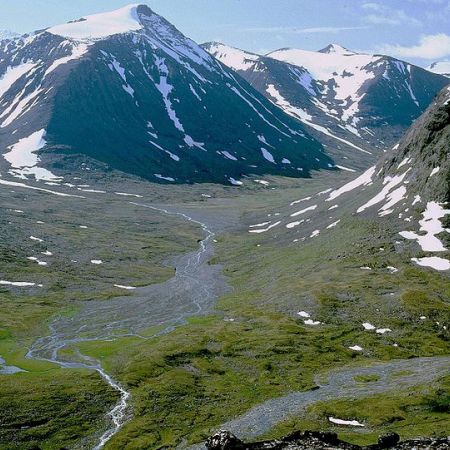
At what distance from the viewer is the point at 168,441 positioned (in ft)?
224

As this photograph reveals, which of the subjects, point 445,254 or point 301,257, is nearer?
point 445,254

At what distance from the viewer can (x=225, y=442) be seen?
1156 inches

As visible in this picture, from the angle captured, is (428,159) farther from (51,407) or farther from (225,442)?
(225,442)

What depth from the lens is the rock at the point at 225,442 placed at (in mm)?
29234

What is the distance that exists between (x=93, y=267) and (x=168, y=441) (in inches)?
4596

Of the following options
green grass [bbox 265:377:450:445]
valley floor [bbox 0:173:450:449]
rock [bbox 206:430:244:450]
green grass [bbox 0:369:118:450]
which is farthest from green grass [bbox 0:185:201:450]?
rock [bbox 206:430:244:450]

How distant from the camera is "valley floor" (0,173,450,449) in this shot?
232ft

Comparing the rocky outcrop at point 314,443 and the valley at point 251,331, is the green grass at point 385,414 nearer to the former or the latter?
the valley at point 251,331

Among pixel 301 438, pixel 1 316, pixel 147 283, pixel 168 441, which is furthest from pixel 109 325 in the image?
pixel 301 438

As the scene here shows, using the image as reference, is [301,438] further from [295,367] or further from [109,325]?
[109,325]

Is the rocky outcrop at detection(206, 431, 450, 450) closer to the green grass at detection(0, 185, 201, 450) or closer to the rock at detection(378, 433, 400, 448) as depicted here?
the rock at detection(378, 433, 400, 448)

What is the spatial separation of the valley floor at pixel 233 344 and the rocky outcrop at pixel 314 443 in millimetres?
32924

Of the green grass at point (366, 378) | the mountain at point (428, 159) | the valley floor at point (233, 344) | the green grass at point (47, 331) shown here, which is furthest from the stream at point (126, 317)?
the mountain at point (428, 159)

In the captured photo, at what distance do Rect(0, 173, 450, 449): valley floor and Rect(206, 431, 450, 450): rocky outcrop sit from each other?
32924 mm
